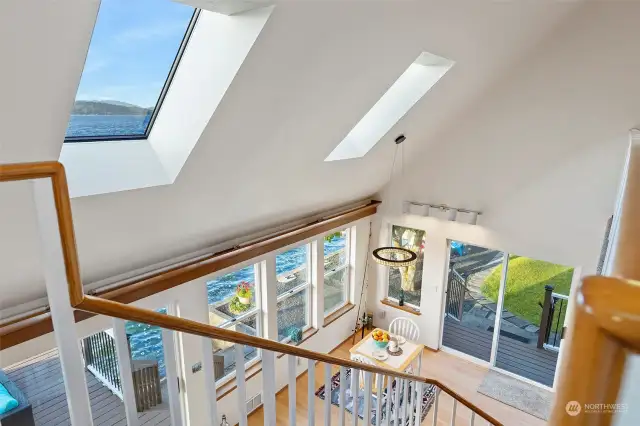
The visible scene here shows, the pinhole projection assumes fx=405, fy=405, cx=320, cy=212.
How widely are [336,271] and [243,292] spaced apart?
1.96 meters

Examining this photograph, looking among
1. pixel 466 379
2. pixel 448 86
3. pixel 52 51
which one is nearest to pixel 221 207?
pixel 52 51

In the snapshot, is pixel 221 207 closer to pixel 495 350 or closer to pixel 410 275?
pixel 410 275

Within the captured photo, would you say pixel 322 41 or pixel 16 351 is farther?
pixel 16 351

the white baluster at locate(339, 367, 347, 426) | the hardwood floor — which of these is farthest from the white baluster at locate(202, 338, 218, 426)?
the hardwood floor

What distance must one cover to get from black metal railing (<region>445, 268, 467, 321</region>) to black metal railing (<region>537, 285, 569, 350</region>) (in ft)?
3.96

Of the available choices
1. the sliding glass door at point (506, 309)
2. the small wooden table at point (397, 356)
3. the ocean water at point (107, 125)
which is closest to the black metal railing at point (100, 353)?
the ocean water at point (107, 125)

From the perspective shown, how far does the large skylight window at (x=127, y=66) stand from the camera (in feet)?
7.23

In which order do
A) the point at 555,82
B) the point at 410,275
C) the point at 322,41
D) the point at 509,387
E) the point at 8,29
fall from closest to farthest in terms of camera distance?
the point at 8,29
the point at 322,41
the point at 555,82
the point at 509,387
the point at 410,275

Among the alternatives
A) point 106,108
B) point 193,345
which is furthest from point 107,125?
point 193,345

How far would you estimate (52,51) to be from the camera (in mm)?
1663

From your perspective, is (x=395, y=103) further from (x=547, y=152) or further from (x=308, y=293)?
(x=308, y=293)

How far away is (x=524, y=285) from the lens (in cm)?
686

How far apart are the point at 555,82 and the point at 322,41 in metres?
3.51

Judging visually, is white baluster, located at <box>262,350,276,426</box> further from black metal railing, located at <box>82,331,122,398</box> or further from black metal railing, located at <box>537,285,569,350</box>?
black metal railing, located at <box>537,285,569,350</box>
